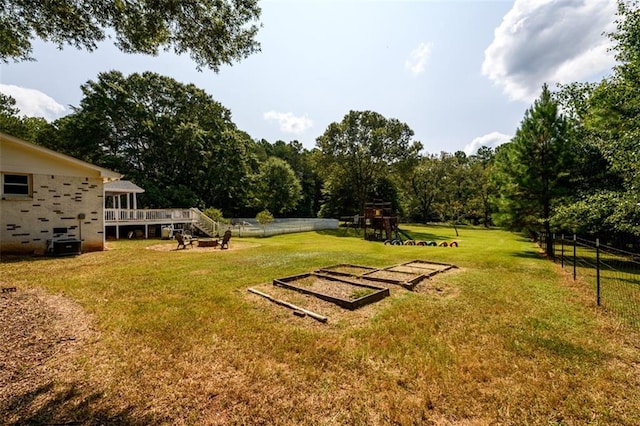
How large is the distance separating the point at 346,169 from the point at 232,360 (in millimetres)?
33749

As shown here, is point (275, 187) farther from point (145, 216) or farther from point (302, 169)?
point (145, 216)

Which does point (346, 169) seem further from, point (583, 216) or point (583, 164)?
point (583, 216)

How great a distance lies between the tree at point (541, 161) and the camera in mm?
15406

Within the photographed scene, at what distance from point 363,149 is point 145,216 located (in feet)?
79.6

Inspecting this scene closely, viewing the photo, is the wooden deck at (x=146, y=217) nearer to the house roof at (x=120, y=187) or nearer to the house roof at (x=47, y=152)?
the house roof at (x=120, y=187)

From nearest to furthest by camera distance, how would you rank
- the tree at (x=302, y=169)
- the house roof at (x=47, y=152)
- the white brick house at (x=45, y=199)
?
the house roof at (x=47, y=152), the white brick house at (x=45, y=199), the tree at (x=302, y=169)

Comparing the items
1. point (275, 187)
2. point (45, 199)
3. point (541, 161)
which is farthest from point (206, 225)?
point (541, 161)

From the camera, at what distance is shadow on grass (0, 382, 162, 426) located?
2.71 meters

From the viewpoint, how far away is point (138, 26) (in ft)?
16.3

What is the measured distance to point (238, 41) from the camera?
5.29 m

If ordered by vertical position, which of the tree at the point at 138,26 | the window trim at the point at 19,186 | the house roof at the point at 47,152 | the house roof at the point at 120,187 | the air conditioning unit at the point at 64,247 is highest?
the tree at the point at 138,26

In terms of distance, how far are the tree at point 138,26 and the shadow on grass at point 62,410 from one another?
5367mm

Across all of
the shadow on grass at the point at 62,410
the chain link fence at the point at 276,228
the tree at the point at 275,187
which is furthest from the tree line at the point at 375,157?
the chain link fence at the point at 276,228

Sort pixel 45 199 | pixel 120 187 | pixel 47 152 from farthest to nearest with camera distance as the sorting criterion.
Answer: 1. pixel 120 187
2. pixel 45 199
3. pixel 47 152
